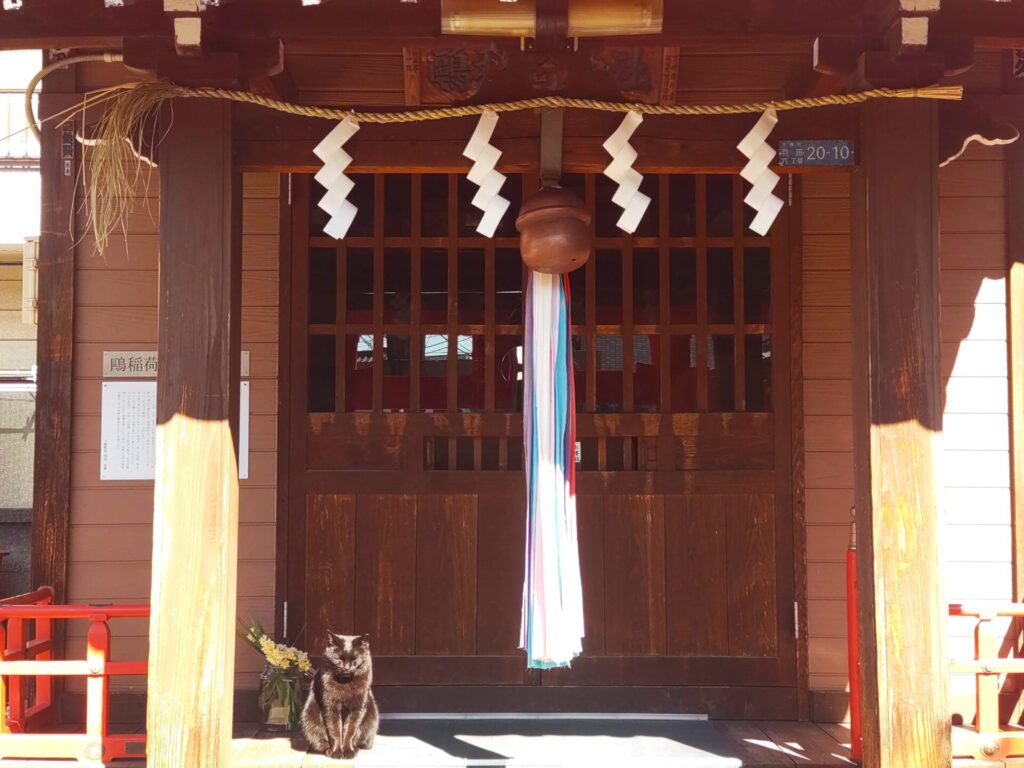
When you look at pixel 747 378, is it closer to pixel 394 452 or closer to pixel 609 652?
pixel 609 652

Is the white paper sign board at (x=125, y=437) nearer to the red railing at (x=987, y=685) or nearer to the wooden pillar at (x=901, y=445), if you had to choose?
the wooden pillar at (x=901, y=445)

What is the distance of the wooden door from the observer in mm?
4816

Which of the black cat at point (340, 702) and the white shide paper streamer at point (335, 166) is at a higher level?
the white shide paper streamer at point (335, 166)

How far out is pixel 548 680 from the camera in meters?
4.80

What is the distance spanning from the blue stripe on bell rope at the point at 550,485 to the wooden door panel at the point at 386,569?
1148 mm

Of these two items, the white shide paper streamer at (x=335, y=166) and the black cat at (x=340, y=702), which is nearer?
the white shide paper streamer at (x=335, y=166)

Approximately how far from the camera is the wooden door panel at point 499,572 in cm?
482

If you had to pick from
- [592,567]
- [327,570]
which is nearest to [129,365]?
[327,570]

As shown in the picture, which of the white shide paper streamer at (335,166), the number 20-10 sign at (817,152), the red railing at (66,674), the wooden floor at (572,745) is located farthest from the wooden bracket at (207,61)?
the wooden floor at (572,745)

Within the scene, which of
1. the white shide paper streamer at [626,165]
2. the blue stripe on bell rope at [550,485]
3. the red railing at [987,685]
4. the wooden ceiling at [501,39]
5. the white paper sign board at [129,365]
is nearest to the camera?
the wooden ceiling at [501,39]

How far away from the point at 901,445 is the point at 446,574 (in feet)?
7.86

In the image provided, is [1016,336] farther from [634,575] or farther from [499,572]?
[499,572]

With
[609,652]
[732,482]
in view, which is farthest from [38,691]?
[732,482]

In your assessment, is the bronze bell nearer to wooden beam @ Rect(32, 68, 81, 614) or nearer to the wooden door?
the wooden door
